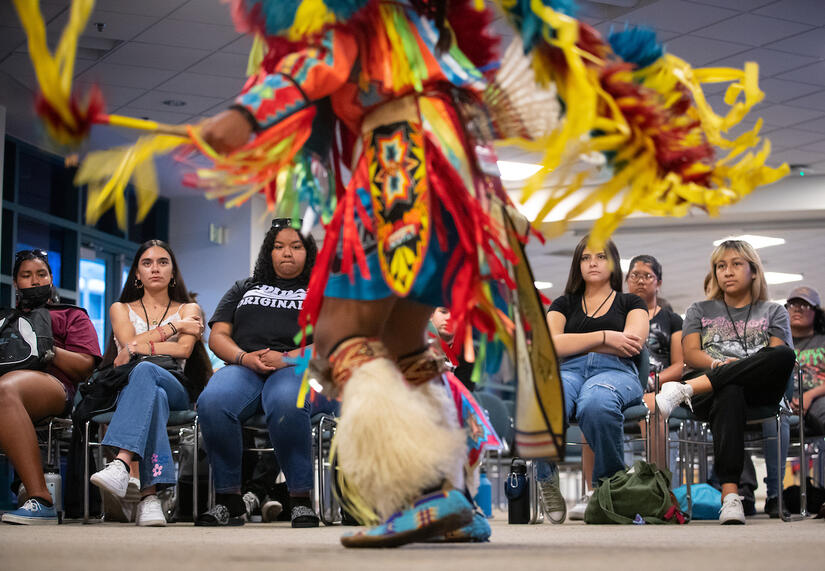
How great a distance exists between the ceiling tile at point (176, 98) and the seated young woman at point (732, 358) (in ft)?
16.4

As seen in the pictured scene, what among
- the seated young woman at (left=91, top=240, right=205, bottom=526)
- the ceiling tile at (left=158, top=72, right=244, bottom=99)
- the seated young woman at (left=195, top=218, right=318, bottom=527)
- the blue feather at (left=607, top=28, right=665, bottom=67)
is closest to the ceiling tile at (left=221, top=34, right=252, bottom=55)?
the ceiling tile at (left=158, top=72, right=244, bottom=99)

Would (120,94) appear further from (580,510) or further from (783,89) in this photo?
(580,510)

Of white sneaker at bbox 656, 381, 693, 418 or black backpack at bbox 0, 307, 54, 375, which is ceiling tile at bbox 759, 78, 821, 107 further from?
black backpack at bbox 0, 307, 54, 375

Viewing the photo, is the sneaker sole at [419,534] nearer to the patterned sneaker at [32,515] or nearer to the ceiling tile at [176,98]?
the patterned sneaker at [32,515]

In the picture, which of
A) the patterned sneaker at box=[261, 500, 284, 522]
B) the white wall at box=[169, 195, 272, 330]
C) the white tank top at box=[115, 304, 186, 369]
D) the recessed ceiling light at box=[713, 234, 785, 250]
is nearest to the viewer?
the white tank top at box=[115, 304, 186, 369]

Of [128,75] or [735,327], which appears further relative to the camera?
[128,75]

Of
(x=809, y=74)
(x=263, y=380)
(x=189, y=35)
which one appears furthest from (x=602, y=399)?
(x=809, y=74)

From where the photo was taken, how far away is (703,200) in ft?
6.26

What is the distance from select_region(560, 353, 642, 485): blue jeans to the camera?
13.2 ft

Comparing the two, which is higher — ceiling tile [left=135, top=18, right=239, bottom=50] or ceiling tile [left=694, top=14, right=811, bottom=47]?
ceiling tile [left=694, top=14, right=811, bottom=47]

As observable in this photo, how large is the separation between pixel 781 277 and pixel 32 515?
1302 centimetres

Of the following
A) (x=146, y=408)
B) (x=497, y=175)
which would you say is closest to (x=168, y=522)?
(x=146, y=408)

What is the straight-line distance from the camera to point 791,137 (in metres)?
9.41

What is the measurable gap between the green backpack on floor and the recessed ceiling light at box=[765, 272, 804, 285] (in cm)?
1142
